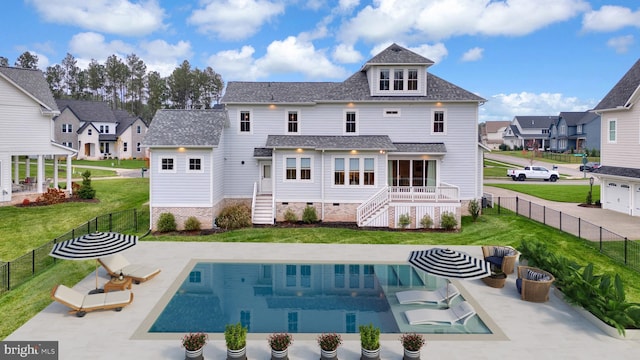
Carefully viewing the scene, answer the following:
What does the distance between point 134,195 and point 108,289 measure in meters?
20.9

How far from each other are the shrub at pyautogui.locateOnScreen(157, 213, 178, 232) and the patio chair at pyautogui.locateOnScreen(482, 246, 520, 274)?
1689cm

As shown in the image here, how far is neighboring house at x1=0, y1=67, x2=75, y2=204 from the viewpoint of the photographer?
29422 millimetres

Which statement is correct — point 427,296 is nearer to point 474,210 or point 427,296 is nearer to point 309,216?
point 309,216

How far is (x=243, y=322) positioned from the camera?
12.8m

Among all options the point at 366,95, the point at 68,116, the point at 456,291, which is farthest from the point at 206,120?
the point at 68,116

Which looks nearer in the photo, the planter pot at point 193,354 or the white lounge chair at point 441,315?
the planter pot at point 193,354

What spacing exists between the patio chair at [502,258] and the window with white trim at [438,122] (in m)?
12.7

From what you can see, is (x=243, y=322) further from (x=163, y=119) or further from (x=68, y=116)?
(x=68, y=116)

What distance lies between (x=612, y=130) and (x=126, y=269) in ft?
101

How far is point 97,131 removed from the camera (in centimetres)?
6694

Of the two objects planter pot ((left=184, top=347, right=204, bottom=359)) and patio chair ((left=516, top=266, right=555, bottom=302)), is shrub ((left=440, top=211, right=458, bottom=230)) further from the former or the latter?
planter pot ((left=184, top=347, right=204, bottom=359))

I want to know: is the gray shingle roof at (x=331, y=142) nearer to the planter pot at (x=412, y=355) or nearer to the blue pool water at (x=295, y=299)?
the blue pool water at (x=295, y=299)

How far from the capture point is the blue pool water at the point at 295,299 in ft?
41.2

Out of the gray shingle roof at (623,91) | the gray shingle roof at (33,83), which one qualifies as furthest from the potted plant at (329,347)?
the gray shingle roof at (33,83)
